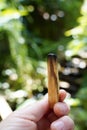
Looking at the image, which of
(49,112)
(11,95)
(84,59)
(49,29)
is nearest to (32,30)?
(49,29)

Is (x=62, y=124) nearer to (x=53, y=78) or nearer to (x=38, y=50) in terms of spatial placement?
(x=53, y=78)

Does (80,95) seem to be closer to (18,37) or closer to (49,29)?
(18,37)

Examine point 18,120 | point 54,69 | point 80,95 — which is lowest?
point 80,95

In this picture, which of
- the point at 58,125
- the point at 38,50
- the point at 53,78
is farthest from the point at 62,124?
the point at 38,50

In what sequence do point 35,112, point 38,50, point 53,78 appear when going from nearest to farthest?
point 53,78 < point 35,112 < point 38,50

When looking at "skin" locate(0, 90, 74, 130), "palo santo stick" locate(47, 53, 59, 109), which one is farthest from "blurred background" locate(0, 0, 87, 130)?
"palo santo stick" locate(47, 53, 59, 109)

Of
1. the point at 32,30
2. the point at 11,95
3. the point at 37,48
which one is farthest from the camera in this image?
the point at 32,30
